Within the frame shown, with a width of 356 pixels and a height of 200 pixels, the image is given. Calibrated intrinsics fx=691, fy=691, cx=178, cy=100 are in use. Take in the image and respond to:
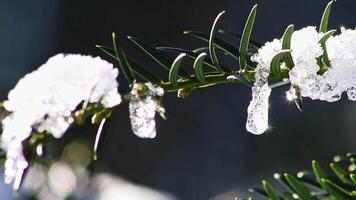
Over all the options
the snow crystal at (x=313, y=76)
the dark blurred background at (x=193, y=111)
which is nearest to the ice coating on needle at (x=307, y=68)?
the snow crystal at (x=313, y=76)

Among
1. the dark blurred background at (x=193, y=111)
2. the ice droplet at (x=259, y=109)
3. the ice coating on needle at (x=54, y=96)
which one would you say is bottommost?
the ice droplet at (x=259, y=109)

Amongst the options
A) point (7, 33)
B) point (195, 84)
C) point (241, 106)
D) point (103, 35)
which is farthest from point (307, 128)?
point (195, 84)

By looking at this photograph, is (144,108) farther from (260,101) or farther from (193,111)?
(193,111)

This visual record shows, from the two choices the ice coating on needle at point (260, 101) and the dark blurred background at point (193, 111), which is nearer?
the ice coating on needle at point (260, 101)

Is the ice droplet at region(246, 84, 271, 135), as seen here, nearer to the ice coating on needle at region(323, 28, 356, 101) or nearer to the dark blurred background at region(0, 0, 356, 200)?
the ice coating on needle at region(323, 28, 356, 101)

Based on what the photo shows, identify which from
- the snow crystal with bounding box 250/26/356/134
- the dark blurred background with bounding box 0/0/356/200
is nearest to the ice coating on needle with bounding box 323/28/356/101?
the snow crystal with bounding box 250/26/356/134

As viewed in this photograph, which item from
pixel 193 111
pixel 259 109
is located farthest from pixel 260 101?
pixel 193 111

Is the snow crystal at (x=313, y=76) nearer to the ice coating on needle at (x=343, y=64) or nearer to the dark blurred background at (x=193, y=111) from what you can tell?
the ice coating on needle at (x=343, y=64)
